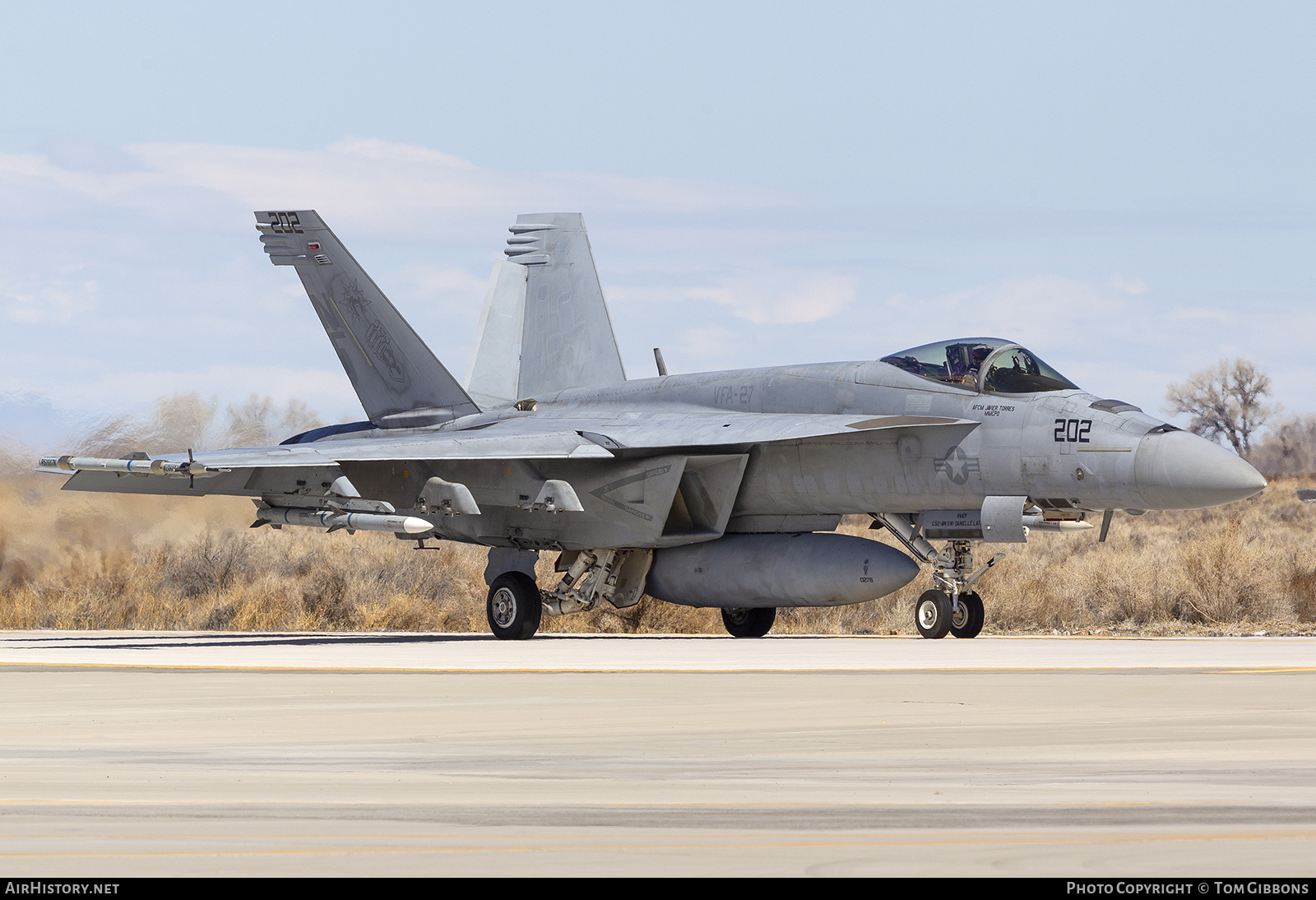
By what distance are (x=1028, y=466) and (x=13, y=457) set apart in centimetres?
1460

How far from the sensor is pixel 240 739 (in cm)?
991

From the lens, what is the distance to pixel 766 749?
9.21 meters

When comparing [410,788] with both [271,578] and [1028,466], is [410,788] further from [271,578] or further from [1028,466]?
[271,578]

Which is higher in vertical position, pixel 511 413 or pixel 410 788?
pixel 511 413

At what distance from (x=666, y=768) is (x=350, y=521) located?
1261 cm

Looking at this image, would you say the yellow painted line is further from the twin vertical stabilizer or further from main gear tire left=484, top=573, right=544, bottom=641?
the twin vertical stabilizer

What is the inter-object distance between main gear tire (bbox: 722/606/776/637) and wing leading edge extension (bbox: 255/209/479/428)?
4.65 metres

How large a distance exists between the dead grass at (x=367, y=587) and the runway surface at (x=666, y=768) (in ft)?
26.9

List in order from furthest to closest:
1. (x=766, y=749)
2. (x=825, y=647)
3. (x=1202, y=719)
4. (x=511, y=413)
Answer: (x=511, y=413)
(x=825, y=647)
(x=1202, y=719)
(x=766, y=749)

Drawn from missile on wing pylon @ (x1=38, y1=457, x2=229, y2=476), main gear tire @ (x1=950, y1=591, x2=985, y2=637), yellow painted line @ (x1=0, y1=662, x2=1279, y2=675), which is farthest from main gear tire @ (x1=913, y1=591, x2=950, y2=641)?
missile on wing pylon @ (x1=38, y1=457, x2=229, y2=476)

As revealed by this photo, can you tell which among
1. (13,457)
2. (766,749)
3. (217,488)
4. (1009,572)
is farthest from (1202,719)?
(13,457)

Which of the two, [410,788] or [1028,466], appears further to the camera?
[1028,466]

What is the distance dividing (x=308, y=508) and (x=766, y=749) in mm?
13265

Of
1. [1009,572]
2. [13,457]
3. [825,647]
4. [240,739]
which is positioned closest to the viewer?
[240,739]
